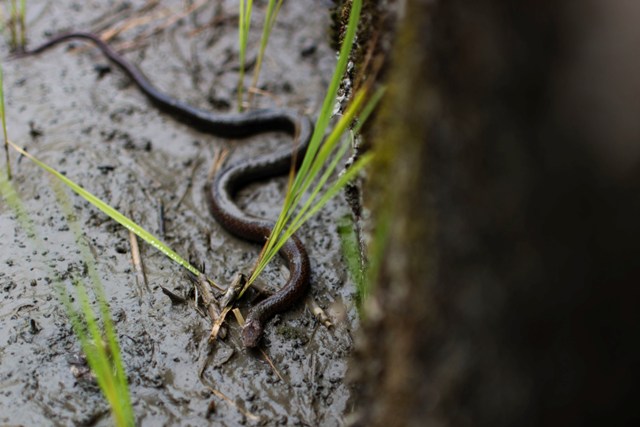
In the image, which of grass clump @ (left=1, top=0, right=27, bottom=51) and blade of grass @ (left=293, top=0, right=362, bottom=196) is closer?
blade of grass @ (left=293, top=0, right=362, bottom=196)

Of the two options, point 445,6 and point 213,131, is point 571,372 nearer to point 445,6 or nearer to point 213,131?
point 445,6

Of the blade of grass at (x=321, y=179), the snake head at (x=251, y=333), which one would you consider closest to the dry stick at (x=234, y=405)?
the snake head at (x=251, y=333)

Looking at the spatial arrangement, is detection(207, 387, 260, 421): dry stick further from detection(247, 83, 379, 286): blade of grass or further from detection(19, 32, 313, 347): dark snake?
detection(247, 83, 379, 286): blade of grass

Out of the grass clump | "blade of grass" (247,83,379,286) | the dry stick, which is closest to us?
"blade of grass" (247,83,379,286)

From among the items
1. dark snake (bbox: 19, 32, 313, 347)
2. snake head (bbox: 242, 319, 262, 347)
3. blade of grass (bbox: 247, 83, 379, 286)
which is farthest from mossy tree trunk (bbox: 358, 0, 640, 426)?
dark snake (bbox: 19, 32, 313, 347)

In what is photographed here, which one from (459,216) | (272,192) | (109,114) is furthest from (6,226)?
(459,216)

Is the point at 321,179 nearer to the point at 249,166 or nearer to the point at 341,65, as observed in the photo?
the point at 341,65
